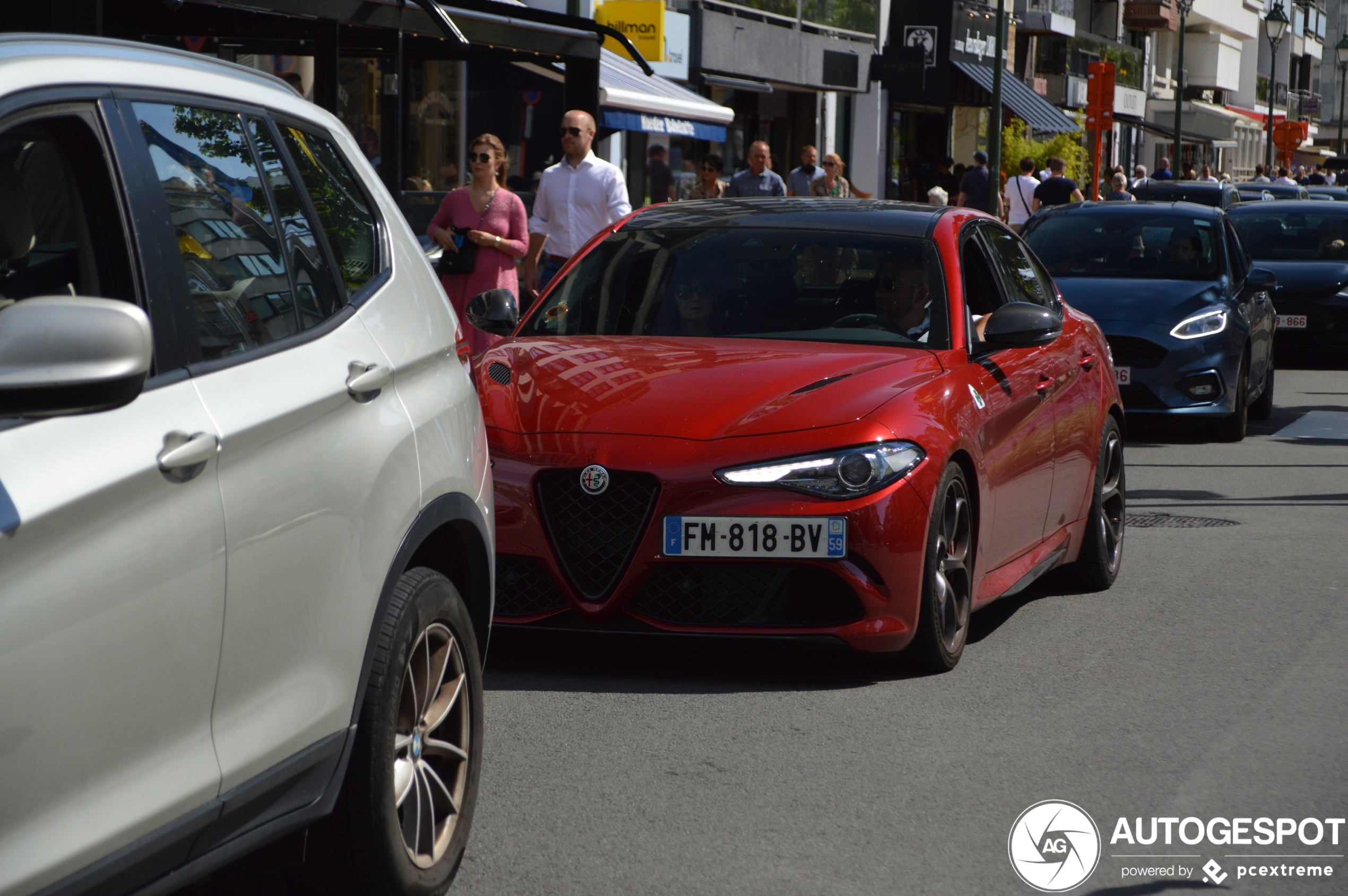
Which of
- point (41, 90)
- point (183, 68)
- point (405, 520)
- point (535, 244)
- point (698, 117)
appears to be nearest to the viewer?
point (41, 90)

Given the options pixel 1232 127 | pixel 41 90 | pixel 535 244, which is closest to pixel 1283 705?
pixel 41 90

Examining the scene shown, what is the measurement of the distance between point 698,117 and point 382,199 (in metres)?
20.3

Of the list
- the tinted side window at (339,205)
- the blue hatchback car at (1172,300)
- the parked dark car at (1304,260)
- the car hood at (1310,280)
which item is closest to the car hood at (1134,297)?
the blue hatchback car at (1172,300)

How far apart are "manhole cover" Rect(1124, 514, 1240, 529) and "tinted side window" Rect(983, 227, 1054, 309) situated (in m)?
2.01

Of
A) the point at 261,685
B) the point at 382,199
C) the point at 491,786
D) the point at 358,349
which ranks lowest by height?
the point at 491,786

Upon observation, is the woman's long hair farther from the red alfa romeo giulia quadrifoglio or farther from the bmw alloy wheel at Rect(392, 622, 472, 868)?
the bmw alloy wheel at Rect(392, 622, 472, 868)

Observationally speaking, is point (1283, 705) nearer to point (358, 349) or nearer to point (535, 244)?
point (358, 349)

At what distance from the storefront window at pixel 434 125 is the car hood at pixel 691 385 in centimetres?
1211

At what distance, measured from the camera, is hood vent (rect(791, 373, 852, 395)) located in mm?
6176

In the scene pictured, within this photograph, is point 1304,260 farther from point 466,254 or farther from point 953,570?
point 953,570

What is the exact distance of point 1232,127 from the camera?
289 feet

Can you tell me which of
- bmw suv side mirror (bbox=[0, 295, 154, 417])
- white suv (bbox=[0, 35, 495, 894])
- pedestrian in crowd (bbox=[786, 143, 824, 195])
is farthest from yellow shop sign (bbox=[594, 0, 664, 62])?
bmw suv side mirror (bbox=[0, 295, 154, 417])

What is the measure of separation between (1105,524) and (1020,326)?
63.2 inches

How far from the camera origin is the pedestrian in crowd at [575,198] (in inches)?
494
